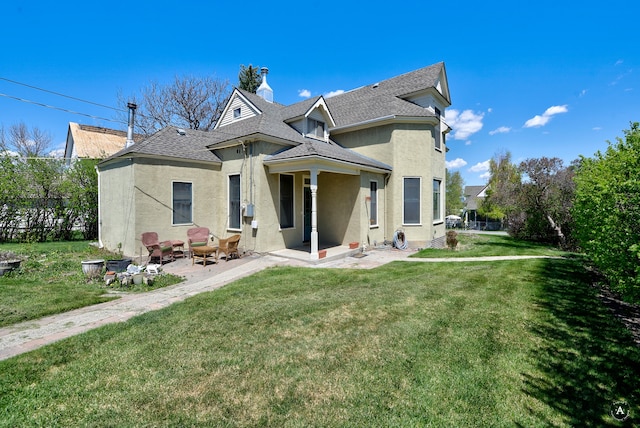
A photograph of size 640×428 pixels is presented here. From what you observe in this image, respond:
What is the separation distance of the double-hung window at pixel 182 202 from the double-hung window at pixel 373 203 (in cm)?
789

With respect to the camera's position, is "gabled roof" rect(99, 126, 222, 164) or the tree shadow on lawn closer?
the tree shadow on lawn

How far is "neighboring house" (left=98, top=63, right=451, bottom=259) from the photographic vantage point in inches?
432

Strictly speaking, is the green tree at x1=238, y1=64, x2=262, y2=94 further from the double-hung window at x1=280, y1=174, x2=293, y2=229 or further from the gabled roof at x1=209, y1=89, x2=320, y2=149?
the double-hung window at x1=280, y1=174, x2=293, y2=229

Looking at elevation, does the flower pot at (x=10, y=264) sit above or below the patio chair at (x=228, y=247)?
below

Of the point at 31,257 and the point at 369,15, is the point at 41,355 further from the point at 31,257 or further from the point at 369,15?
the point at 369,15

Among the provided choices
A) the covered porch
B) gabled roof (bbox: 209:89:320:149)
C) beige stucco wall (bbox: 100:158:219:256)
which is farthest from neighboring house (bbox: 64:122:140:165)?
the covered porch

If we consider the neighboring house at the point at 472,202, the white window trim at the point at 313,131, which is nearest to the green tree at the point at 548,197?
the white window trim at the point at 313,131

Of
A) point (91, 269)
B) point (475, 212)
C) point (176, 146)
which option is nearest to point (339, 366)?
point (91, 269)

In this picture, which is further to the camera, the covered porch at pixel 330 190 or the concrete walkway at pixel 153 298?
the covered porch at pixel 330 190

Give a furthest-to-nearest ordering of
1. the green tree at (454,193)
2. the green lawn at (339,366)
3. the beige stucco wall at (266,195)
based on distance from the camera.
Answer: the green tree at (454,193), the beige stucco wall at (266,195), the green lawn at (339,366)

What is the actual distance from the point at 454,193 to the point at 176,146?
45.8 m

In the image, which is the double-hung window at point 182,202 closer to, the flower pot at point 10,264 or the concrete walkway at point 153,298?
the concrete walkway at point 153,298

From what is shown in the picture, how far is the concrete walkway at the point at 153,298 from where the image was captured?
4.54 m

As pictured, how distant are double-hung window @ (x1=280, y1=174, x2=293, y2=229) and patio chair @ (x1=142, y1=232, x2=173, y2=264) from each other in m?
4.35
